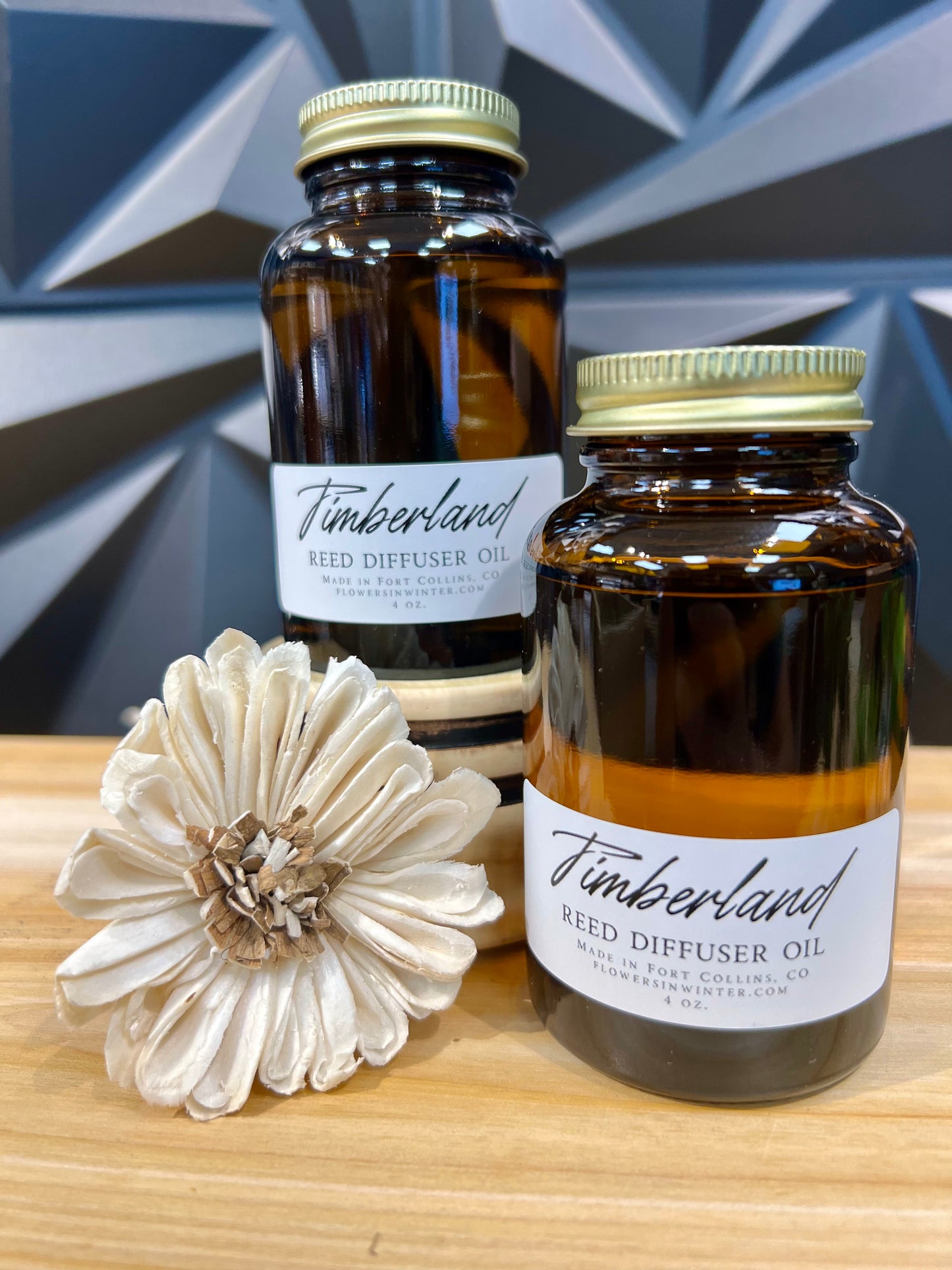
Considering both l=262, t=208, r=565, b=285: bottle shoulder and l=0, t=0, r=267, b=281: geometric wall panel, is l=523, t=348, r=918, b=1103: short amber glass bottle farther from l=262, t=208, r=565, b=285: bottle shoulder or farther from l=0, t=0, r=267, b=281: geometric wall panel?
l=0, t=0, r=267, b=281: geometric wall panel

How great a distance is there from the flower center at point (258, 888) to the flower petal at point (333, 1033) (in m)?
0.01

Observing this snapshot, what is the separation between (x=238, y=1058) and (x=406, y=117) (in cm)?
33

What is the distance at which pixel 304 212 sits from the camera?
1.96 ft

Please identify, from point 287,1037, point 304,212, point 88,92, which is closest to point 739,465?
point 287,1037

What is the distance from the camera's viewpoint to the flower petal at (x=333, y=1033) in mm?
311

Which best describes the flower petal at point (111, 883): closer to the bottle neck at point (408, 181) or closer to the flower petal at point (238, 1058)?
the flower petal at point (238, 1058)

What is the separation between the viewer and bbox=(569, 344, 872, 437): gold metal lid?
0.86 feet

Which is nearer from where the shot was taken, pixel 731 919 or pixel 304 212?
pixel 731 919

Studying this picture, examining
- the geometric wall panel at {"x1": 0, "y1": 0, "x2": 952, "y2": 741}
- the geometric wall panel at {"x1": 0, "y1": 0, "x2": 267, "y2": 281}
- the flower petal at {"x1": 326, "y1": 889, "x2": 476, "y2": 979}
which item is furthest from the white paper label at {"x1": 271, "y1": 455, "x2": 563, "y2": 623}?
the geometric wall panel at {"x1": 0, "y1": 0, "x2": 267, "y2": 281}

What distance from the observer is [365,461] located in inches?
13.9

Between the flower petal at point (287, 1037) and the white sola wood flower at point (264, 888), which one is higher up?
the white sola wood flower at point (264, 888)

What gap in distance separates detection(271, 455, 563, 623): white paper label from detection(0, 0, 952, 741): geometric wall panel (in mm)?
243

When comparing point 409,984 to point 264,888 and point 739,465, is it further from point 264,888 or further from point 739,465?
point 739,465

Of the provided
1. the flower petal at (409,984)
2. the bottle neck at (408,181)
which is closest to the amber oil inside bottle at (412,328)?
the bottle neck at (408,181)
